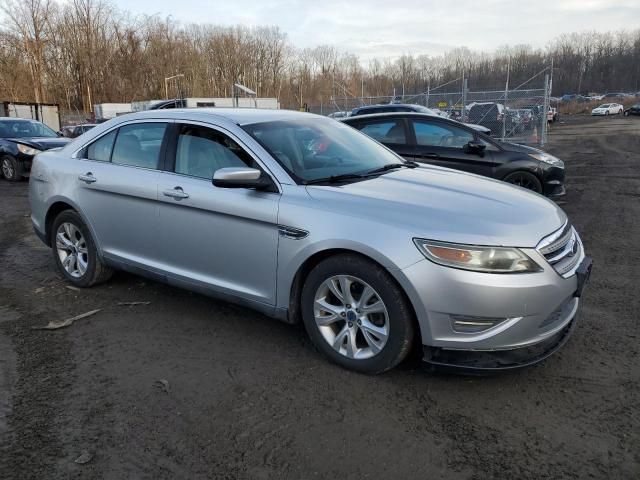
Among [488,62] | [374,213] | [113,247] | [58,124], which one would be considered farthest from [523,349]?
[488,62]

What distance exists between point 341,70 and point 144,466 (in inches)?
3733

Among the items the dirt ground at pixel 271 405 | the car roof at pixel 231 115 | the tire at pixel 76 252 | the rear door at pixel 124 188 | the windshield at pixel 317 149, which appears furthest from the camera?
the tire at pixel 76 252

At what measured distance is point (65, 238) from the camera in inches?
197

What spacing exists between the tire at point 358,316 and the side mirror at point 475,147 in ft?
18.0

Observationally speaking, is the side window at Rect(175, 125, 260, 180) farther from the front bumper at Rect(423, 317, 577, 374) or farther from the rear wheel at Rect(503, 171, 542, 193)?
the rear wheel at Rect(503, 171, 542, 193)

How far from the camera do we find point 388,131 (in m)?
8.49

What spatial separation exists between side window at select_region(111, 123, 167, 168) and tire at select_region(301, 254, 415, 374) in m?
1.80

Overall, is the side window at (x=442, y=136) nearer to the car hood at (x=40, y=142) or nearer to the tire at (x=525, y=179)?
the tire at (x=525, y=179)

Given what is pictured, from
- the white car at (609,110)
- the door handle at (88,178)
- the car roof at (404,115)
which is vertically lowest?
the door handle at (88,178)

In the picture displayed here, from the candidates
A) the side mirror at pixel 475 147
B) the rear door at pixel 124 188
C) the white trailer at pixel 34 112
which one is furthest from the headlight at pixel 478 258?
the white trailer at pixel 34 112

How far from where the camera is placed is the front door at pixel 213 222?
348 centimetres

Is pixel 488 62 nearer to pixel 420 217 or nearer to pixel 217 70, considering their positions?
pixel 217 70

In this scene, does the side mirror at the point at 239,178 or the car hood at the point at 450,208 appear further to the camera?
the side mirror at the point at 239,178

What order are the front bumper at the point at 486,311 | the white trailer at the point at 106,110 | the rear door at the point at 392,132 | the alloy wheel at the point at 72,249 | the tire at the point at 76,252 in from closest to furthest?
the front bumper at the point at 486,311 → the tire at the point at 76,252 → the alloy wheel at the point at 72,249 → the rear door at the point at 392,132 → the white trailer at the point at 106,110
